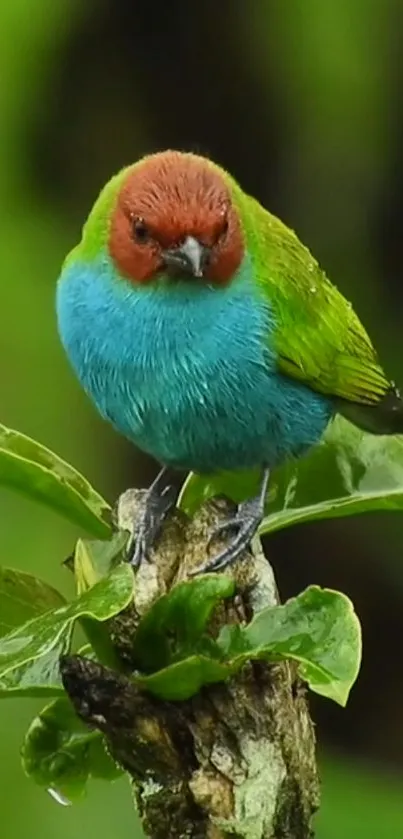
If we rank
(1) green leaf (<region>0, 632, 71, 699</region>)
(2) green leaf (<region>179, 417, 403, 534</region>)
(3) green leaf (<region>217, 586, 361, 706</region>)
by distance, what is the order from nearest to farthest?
(3) green leaf (<region>217, 586, 361, 706</region>) < (1) green leaf (<region>0, 632, 71, 699</region>) < (2) green leaf (<region>179, 417, 403, 534</region>)

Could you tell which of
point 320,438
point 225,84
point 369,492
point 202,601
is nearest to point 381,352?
point 225,84

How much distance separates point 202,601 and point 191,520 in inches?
14.5

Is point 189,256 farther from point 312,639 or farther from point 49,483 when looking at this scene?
point 312,639

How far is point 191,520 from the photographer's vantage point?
2365 millimetres

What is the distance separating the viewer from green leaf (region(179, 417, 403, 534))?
7.78 feet

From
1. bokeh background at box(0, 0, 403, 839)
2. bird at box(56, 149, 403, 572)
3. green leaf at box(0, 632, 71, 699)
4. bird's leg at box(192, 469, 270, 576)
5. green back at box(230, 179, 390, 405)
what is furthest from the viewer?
bokeh background at box(0, 0, 403, 839)

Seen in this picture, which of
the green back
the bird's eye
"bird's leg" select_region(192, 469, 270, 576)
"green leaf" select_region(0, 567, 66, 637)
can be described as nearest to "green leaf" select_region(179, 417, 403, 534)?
"bird's leg" select_region(192, 469, 270, 576)

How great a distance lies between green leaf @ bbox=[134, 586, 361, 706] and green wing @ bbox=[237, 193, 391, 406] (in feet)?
2.63

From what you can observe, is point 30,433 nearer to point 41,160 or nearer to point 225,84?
point 41,160

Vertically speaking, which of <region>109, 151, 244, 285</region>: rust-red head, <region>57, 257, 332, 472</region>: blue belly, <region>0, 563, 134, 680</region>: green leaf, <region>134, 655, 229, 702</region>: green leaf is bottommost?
<region>134, 655, 229, 702</region>: green leaf

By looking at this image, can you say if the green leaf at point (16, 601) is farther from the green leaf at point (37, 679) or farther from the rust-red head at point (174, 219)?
the rust-red head at point (174, 219)

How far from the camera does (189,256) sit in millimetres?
2449

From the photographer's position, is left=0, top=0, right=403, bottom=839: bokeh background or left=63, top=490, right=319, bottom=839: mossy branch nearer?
left=63, top=490, right=319, bottom=839: mossy branch

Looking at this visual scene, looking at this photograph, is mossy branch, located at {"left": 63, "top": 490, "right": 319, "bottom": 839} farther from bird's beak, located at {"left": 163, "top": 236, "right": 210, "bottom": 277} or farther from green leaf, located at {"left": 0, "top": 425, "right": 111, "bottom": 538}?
bird's beak, located at {"left": 163, "top": 236, "right": 210, "bottom": 277}
